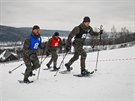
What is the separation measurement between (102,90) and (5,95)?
260 cm

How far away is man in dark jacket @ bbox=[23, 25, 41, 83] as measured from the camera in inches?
286

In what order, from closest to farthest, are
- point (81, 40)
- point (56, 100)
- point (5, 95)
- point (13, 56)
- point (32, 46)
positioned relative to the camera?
point (56, 100), point (5, 95), point (32, 46), point (81, 40), point (13, 56)

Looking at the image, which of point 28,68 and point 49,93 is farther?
point 28,68

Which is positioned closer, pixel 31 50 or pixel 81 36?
pixel 31 50

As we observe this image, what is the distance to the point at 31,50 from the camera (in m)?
7.43

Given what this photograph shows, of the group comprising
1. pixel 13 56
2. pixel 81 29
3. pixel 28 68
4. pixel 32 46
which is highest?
pixel 81 29

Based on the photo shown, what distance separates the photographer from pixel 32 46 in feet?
24.3

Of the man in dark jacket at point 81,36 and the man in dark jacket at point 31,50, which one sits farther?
the man in dark jacket at point 81,36

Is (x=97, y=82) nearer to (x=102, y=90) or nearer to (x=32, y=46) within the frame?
(x=102, y=90)

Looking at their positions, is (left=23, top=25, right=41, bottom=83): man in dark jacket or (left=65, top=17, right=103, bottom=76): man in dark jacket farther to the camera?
(left=65, top=17, right=103, bottom=76): man in dark jacket

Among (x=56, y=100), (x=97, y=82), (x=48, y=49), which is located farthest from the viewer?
(x=48, y=49)

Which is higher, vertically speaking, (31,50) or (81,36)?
(81,36)

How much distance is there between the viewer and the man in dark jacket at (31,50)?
727 centimetres

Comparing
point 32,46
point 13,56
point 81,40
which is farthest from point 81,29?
point 13,56
